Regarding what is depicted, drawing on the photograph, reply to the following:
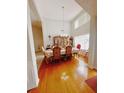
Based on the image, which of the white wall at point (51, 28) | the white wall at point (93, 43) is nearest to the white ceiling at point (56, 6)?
the white wall at point (93, 43)

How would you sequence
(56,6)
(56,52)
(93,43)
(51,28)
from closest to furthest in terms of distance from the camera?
(93,43), (56,52), (56,6), (51,28)

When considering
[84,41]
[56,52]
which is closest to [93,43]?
[56,52]

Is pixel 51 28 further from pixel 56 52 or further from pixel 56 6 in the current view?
pixel 56 52

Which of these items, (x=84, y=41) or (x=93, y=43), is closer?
(x=93, y=43)

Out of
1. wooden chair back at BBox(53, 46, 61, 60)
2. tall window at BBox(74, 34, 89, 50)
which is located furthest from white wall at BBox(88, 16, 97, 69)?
tall window at BBox(74, 34, 89, 50)

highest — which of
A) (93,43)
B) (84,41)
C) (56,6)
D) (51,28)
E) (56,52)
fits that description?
(56,6)

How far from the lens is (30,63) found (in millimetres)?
2410

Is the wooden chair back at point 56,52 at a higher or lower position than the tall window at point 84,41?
lower

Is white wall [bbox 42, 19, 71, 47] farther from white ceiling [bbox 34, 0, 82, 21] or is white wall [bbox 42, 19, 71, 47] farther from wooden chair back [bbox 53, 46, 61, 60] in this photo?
wooden chair back [bbox 53, 46, 61, 60]

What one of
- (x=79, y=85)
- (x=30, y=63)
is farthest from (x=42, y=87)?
(x=79, y=85)

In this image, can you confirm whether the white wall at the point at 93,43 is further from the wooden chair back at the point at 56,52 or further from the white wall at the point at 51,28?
the white wall at the point at 51,28

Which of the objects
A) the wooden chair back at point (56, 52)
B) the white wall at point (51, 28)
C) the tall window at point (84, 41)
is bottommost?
the wooden chair back at point (56, 52)

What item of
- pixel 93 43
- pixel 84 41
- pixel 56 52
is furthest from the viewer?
pixel 84 41
